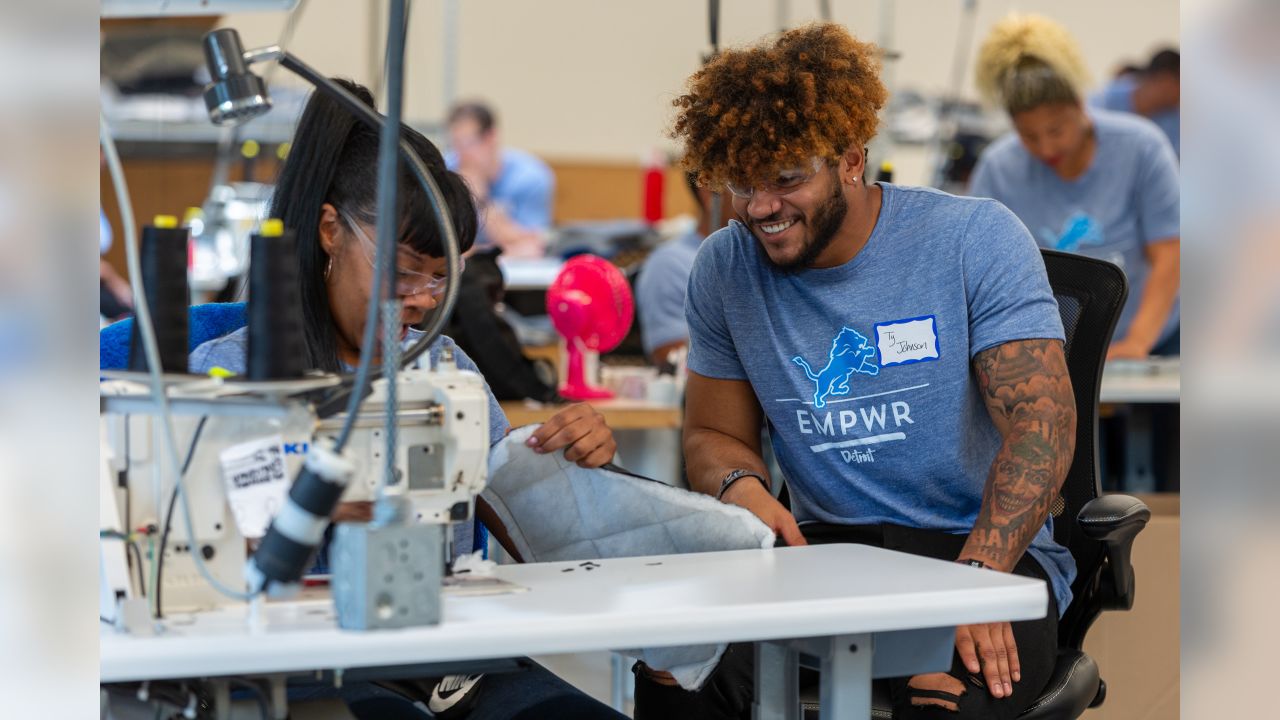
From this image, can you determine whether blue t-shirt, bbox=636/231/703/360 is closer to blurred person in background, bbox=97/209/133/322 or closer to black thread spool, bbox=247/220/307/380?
blurred person in background, bbox=97/209/133/322

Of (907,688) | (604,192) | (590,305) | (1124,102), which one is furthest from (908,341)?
(604,192)

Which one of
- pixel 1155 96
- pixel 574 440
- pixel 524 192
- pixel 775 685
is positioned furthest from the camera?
pixel 524 192

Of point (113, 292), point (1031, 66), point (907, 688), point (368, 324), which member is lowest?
point (907, 688)

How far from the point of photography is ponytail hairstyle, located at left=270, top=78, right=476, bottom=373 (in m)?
1.70

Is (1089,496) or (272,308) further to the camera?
(1089,496)

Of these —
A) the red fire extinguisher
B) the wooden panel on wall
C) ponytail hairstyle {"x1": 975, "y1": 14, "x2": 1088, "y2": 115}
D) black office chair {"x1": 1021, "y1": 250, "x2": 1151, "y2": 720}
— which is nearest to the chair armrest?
black office chair {"x1": 1021, "y1": 250, "x2": 1151, "y2": 720}

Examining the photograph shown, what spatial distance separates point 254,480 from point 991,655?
3.15 feet

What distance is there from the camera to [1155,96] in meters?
4.73

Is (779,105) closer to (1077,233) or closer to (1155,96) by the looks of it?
(1077,233)

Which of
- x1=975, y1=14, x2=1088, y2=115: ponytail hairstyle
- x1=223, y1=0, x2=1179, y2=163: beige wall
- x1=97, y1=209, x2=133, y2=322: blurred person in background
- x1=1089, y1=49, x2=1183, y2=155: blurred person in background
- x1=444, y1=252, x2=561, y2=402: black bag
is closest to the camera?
x1=444, y1=252, x2=561, y2=402: black bag

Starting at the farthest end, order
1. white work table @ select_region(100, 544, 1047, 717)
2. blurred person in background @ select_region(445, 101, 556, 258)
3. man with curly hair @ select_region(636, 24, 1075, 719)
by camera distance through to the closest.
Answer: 1. blurred person in background @ select_region(445, 101, 556, 258)
2. man with curly hair @ select_region(636, 24, 1075, 719)
3. white work table @ select_region(100, 544, 1047, 717)

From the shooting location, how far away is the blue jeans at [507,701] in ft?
5.01

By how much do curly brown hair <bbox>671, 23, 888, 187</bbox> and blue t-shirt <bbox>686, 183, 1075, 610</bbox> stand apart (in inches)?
6.9

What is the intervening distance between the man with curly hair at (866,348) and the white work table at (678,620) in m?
0.32
